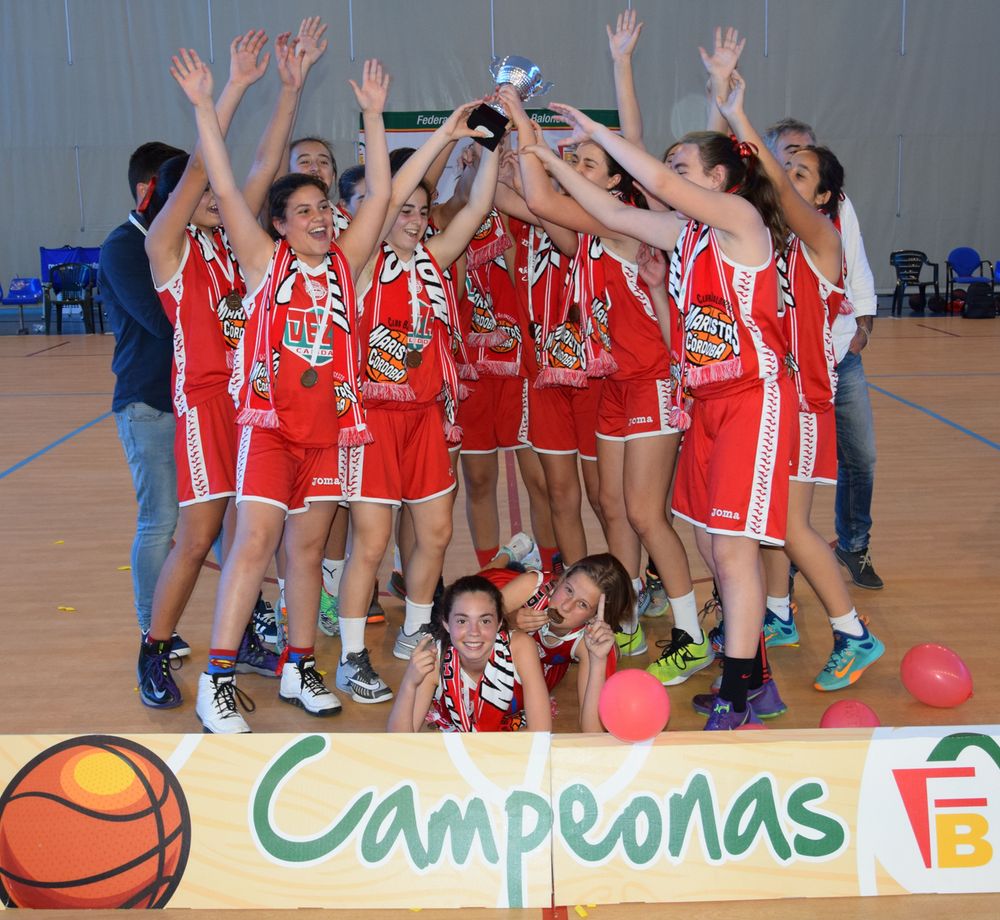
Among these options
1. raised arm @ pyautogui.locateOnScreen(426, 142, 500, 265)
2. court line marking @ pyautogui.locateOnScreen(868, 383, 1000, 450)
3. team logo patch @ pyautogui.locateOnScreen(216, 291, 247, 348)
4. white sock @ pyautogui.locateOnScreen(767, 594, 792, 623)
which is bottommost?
court line marking @ pyautogui.locateOnScreen(868, 383, 1000, 450)

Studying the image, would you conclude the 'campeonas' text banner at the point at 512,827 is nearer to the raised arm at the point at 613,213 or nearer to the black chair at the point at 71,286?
the raised arm at the point at 613,213

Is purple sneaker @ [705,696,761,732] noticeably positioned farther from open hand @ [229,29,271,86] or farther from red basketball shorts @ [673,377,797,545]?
open hand @ [229,29,271,86]

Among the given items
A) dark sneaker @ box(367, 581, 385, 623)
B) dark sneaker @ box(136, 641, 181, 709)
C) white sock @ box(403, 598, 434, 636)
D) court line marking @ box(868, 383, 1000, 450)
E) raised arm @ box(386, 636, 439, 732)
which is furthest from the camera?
court line marking @ box(868, 383, 1000, 450)

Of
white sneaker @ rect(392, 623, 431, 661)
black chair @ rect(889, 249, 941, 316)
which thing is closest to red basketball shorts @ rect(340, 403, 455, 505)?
white sneaker @ rect(392, 623, 431, 661)

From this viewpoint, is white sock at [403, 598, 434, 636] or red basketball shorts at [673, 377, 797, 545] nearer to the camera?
red basketball shorts at [673, 377, 797, 545]

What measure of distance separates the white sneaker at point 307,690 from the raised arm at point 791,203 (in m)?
2.19

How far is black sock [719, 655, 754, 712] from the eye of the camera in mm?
3402

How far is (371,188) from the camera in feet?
12.0

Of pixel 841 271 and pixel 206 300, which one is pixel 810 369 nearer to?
pixel 841 271

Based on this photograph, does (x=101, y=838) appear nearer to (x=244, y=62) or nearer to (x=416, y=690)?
(x=416, y=690)

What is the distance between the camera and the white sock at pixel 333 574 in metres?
4.73

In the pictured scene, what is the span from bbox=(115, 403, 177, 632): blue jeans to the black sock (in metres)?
2.06

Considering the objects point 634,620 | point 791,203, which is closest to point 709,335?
point 791,203

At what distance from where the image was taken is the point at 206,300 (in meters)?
3.84
